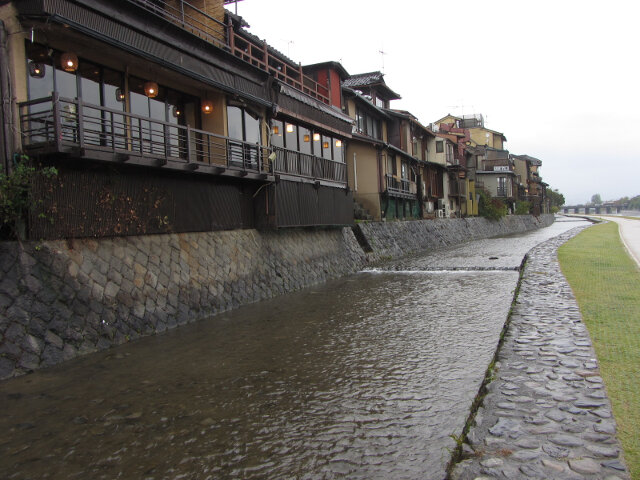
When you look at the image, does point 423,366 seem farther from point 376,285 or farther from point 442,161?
point 442,161

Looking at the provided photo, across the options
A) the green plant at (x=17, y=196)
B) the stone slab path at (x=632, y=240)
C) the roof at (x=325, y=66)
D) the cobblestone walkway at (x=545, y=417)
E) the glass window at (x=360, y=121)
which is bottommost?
the cobblestone walkway at (x=545, y=417)

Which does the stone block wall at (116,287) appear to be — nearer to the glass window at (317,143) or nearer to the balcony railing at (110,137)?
the balcony railing at (110,137)

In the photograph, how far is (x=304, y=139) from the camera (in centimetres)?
2186

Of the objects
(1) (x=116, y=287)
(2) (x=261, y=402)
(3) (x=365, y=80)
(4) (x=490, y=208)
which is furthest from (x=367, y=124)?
(2) (x=261, y=402)

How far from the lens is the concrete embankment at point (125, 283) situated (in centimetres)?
877

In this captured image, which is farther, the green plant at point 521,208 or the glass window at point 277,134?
the green plant at point 521,208

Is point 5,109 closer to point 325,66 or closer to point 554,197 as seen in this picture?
point 325,66

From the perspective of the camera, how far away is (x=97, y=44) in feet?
37.7

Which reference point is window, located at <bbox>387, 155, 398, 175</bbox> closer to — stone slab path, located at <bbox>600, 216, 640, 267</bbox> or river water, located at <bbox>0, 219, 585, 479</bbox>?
stone slab path, located at <bbox>600, 216, 640, 267</bbox>

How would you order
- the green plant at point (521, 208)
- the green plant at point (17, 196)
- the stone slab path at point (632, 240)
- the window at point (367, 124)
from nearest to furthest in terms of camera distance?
the green plant at point (17, 196), the stone slab path at point (632, 240), the window at point (367, 124), the green plant at point (521, 208)

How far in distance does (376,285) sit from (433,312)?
5843 millimetres

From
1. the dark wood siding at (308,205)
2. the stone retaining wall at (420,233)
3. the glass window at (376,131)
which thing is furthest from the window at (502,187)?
the dark wood siding at (308,205)

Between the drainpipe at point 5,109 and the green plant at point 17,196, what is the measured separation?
0.62ft

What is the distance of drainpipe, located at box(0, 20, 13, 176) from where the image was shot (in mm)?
9547
